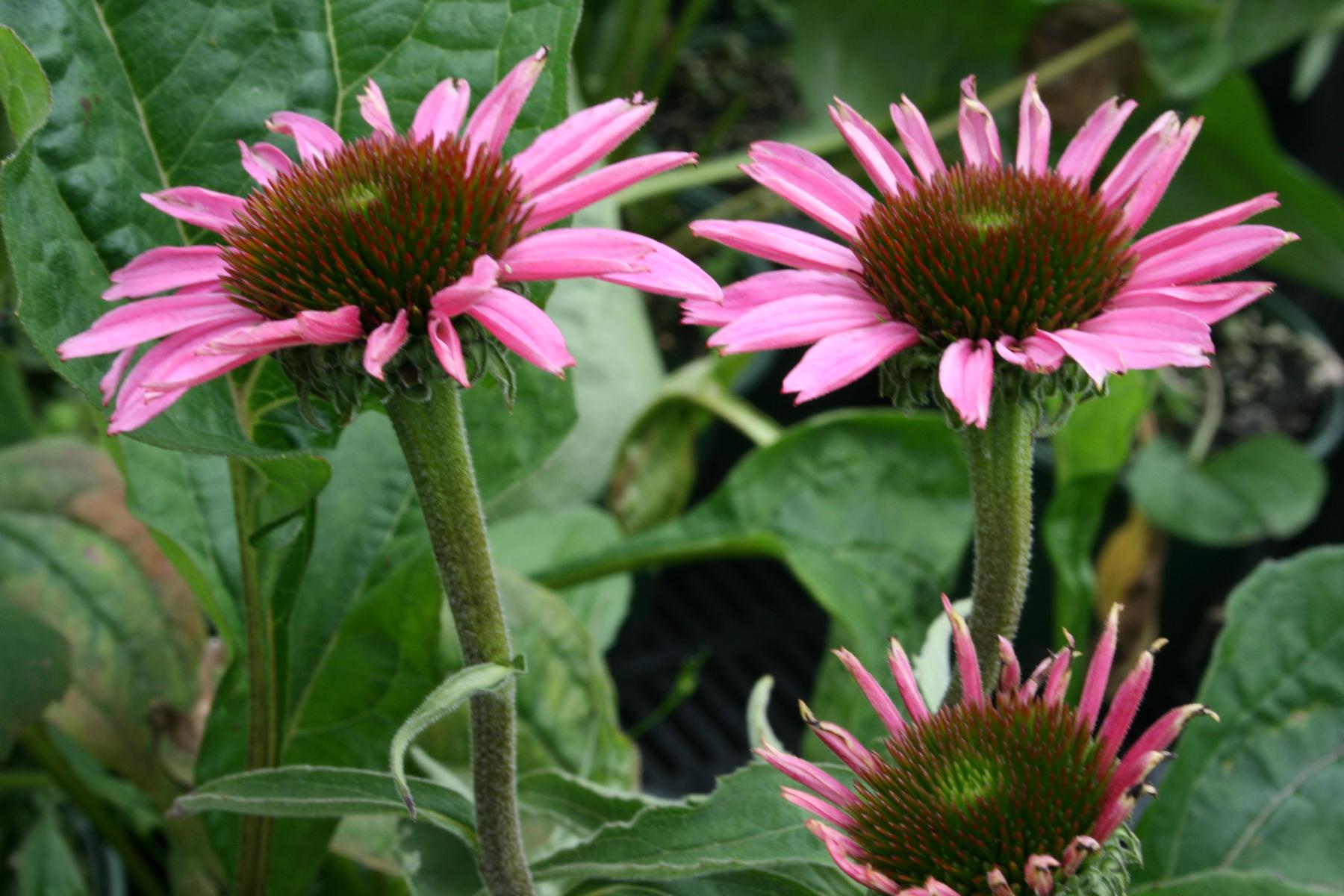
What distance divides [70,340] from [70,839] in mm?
517

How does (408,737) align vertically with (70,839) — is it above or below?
above

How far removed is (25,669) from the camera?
1.84 feet

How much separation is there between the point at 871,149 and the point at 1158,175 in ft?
0.28

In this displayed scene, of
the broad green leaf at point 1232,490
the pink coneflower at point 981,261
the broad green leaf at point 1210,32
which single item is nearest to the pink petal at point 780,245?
the pink coneflower at point 981,261

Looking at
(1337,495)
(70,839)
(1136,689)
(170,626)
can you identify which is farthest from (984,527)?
(1337,495)

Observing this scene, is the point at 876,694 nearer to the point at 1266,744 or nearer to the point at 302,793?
the point at 302,793

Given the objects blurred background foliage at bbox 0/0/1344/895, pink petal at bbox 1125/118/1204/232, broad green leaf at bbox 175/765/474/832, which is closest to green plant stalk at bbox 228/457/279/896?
blurred background foliage at bbox 0/0/1344/895

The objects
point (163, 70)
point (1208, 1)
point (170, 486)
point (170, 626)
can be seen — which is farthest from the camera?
point (1208, 1)

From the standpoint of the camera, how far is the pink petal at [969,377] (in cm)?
35

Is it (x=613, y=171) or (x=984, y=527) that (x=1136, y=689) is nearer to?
(x=984, y=527)

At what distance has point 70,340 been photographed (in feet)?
1.25

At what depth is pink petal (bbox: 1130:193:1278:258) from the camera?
0.37 metres

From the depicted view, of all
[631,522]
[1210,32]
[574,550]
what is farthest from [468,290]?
[1210,32]

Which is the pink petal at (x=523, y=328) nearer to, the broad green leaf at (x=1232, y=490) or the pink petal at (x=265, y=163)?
the pink petal at (x=265, y=163)
